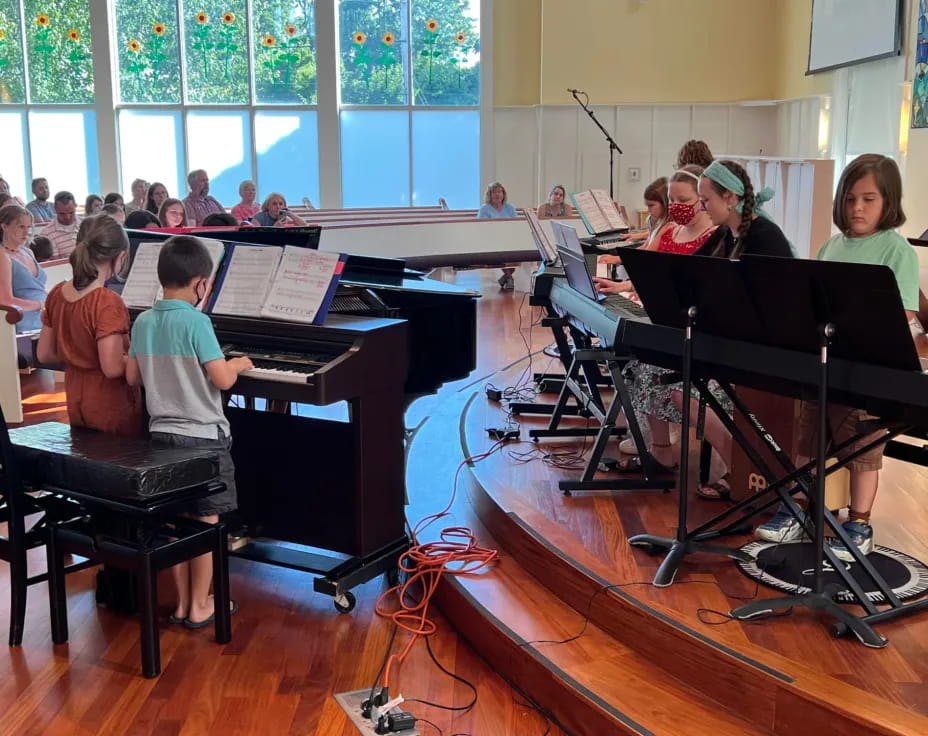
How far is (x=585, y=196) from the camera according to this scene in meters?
6.07

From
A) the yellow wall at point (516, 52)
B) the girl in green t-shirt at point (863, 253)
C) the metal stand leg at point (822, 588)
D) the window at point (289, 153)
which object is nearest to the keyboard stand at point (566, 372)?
the girl in green t-shirt at point (863, 253)

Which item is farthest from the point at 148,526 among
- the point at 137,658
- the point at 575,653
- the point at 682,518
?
the point at 682,518

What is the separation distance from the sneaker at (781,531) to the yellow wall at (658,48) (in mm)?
11855

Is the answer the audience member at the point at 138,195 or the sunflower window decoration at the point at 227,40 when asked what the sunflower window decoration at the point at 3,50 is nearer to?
the sunflower window decoration at the point at 227,40

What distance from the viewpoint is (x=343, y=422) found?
3711mm

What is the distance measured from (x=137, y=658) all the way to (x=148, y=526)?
0.48 metres

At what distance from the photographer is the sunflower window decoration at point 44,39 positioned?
14.6 metres

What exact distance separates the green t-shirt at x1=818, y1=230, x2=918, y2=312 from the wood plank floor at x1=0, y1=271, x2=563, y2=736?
5.23 ft

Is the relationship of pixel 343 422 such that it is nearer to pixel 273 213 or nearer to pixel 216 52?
pixel 273 213

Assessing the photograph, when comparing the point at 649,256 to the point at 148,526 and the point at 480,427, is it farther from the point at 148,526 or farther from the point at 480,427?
the point at 480,427

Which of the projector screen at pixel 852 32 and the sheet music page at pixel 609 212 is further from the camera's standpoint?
the projector screen at pixel 852 32

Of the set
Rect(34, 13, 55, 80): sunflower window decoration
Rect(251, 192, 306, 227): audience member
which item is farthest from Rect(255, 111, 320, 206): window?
Rect(251, 192, 306, 227): audience member

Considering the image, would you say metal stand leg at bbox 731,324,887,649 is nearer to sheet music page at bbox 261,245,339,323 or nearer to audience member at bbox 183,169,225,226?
sheet music page at bbox 261,245,339,323

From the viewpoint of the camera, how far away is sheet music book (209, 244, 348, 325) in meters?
3.53
